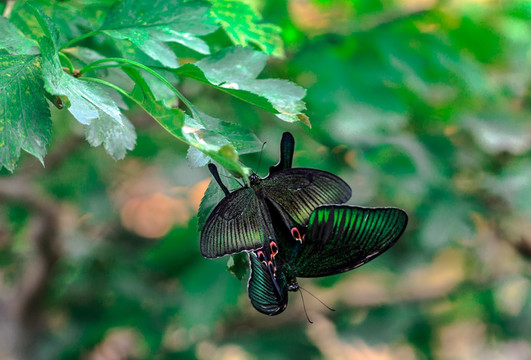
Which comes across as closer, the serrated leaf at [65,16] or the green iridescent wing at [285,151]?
the green iridescent wing at [285,151]

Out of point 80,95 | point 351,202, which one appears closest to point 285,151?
point 80,95

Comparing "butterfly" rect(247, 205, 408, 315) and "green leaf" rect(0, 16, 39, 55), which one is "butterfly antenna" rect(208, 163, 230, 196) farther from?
"green leaf" rect(0, 16, 39, 55)

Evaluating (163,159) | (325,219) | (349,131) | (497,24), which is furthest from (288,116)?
(163,159)

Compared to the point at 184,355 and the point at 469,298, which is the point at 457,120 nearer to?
the point at 469,298

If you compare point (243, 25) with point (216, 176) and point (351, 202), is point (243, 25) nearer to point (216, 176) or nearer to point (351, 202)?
point (216, 176)

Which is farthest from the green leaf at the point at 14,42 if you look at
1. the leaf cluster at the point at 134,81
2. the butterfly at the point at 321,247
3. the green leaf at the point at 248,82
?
the butterfly at the point at 321,247

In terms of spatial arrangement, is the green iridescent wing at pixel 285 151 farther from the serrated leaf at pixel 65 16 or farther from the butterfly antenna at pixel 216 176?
the serrated leaf at pixel 65 16

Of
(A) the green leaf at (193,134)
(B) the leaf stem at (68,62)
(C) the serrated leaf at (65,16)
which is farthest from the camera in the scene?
(C) the serrated leaf at (65,16)
